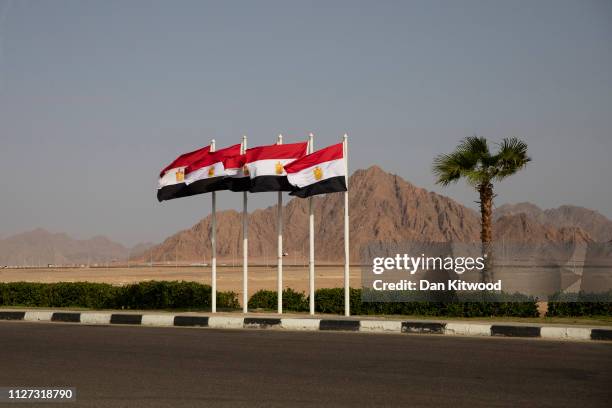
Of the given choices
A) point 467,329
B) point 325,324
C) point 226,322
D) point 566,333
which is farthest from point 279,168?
point 566,333

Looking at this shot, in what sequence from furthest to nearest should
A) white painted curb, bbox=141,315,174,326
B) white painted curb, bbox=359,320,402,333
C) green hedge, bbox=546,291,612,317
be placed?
green hedge, bbox=546,291,612,317 < white painted curb, bbox=141,315,174,326 < white painted curb, bbox=359,320,402,333

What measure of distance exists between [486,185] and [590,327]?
21.6 ft

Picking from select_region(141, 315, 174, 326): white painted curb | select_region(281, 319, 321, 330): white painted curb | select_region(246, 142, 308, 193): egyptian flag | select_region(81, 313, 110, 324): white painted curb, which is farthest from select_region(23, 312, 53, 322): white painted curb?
select_region(281, 319, 321, 330): white painted curb

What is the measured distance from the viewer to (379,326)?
15.3 metres

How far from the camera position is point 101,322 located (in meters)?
17.3

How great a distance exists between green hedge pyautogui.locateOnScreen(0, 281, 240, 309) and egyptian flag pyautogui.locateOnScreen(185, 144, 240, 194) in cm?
288

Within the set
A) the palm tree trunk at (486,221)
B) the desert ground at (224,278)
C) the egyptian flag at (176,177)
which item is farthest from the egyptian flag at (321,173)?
the desert ground at (224,278)

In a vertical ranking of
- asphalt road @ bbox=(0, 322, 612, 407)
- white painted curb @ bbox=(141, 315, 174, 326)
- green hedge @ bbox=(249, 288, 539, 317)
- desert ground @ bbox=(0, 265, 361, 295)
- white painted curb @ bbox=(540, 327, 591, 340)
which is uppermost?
desert ground @ bbox=(0, 265, 361, 295)

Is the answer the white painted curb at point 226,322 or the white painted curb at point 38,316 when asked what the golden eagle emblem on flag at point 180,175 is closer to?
the white painted curb at point 226,322

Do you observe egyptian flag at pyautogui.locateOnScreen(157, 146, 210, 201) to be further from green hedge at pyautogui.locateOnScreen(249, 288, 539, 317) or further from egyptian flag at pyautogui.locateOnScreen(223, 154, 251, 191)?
green hedge at pyautogui.locateOnScreen(249, 288, 539, 317)

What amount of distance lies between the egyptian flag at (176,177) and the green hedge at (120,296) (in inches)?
94.8

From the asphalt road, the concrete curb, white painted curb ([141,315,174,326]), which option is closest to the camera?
the asphalt road

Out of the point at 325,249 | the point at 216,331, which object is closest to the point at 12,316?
the point at 216,331

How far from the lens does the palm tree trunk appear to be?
19656mm
